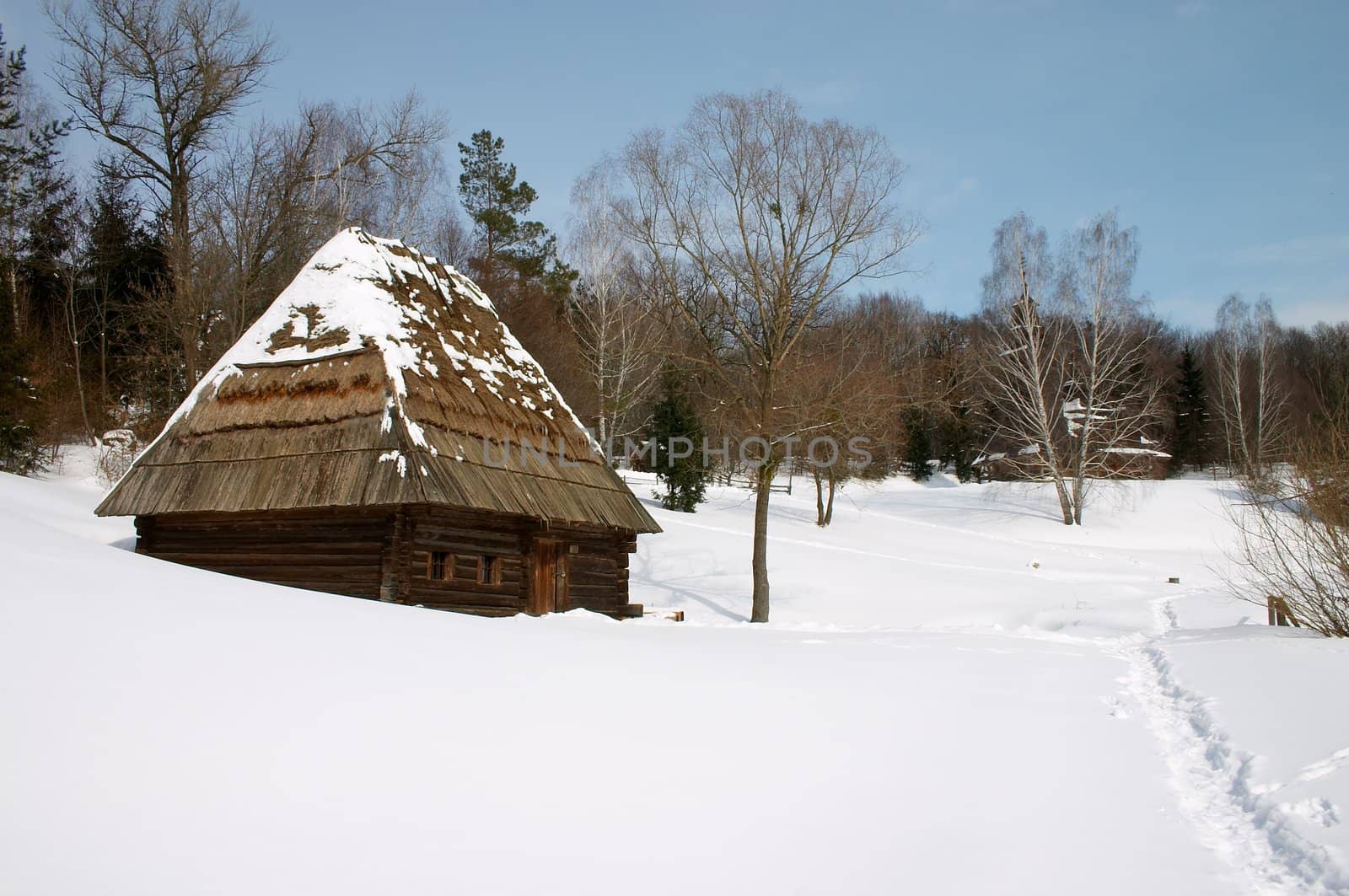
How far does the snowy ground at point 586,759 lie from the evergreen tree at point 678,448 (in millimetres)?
21498

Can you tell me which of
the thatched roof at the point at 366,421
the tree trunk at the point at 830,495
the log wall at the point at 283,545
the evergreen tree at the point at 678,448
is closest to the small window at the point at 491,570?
the thatched roof at the point at 366,421

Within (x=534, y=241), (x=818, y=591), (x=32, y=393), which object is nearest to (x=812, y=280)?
(x=818, y=591)

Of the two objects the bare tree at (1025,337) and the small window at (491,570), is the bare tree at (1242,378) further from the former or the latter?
the small window at (491,570)

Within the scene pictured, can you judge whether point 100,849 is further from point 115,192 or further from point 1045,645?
point 115,192

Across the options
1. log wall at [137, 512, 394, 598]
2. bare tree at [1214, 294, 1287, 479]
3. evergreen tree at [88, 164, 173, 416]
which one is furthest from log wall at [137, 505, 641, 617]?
bare tree at [1214, 294, 1287, 479]

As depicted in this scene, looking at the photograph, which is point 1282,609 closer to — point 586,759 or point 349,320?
point 586,759

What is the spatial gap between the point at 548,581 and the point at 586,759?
11.2 meters

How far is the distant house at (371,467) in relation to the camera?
45.3ft

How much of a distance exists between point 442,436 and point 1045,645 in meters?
9.57

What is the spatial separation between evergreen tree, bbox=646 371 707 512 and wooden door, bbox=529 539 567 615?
1363 cm

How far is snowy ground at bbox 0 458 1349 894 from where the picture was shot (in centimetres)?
426

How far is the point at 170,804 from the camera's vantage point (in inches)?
167

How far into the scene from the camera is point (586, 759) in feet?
19.2

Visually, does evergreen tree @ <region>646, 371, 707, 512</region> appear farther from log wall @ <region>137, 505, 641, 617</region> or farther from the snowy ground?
the snowy ground
